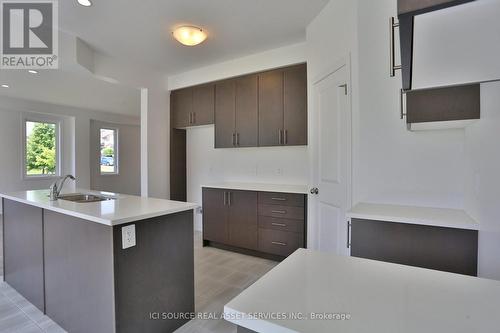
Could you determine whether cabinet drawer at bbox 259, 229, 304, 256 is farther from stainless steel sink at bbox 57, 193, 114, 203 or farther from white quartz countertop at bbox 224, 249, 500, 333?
white quartz countertop at bbox 224, 249, 500, 333

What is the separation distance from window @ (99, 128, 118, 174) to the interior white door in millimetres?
6425

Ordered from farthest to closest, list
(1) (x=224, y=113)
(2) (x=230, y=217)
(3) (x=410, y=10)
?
(1) (x=224, y=113), (2) (x=230, y=217), (3) (x=410, y=10)

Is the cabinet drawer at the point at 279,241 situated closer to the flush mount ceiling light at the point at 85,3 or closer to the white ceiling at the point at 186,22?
the white ceiling at the point at 186,22

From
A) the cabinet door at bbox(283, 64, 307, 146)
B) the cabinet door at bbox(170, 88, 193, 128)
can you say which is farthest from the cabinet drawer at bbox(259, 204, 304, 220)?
the cabinet door at bbox(170, 88, 193, 128)

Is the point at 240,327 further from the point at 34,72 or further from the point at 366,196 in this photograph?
the point at 34,72

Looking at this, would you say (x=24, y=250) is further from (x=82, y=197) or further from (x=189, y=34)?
(x=189, y=34)

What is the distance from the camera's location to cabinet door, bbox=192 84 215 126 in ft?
13.4

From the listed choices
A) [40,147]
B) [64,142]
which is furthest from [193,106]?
[40,147]

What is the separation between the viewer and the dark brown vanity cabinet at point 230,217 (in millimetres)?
3426

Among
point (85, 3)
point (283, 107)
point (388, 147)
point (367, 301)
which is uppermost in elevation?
point (85, 3)

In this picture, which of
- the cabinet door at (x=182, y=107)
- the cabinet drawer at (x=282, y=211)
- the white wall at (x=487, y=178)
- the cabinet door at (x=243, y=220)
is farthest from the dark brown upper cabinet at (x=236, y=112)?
the white wall at (x=487, y=178)

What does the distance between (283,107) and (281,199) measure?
119 centimetres

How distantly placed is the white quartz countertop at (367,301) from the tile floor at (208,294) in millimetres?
1456

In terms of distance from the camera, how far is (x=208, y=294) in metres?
2.46
